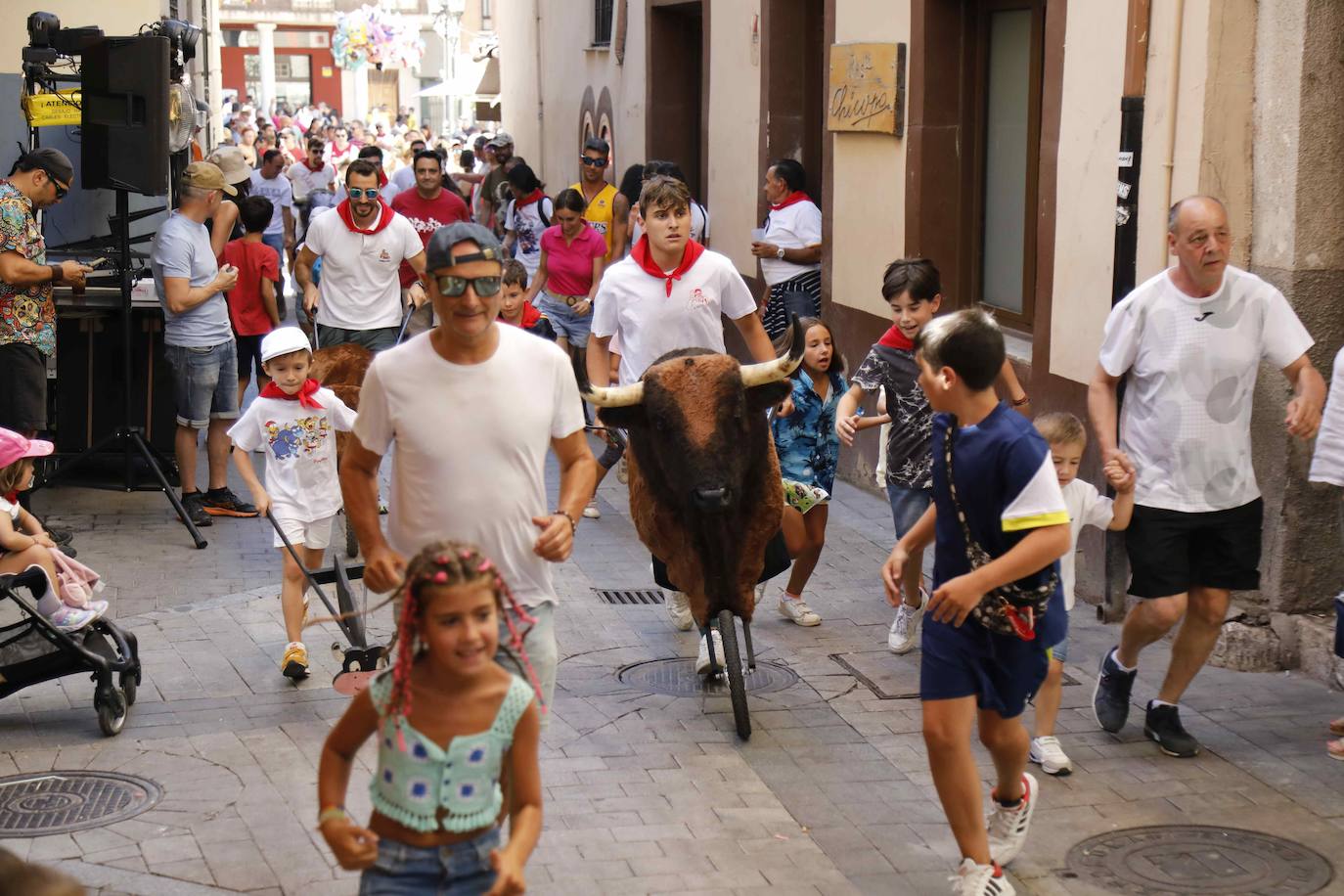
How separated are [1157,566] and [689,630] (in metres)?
2.70

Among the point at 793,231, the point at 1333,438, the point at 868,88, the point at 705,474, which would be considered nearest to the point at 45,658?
the point at 705,474

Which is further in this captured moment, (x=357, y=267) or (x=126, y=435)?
(x=357, y=267)

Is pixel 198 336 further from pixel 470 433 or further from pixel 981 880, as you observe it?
pixel 981 880

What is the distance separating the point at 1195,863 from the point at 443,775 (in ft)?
9.47

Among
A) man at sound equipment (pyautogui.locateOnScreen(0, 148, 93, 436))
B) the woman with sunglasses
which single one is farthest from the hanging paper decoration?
man at sound equipment (pyautogui.locateOnScreen(0, 148, 93, 436))

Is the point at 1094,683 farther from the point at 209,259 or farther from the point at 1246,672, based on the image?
the point at 209,259

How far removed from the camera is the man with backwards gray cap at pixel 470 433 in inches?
197

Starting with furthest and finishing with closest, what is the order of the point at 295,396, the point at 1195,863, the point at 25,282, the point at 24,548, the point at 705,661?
the point at 25,282 < the point at 295,396 < the point at 705,661 < the point at 24,548 < the point at 1195,863

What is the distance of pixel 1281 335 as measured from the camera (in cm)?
671

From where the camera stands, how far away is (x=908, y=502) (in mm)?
8094

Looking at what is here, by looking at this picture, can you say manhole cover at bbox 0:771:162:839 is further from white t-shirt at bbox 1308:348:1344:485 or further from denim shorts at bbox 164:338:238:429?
denim shorts at bbox 164:338:238:429

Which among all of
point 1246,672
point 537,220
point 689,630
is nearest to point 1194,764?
point 1246,672

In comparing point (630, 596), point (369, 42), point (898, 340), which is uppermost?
point (369, 42)

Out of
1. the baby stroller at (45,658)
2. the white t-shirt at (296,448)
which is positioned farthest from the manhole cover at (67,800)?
the white t-shirt at (296,448)
